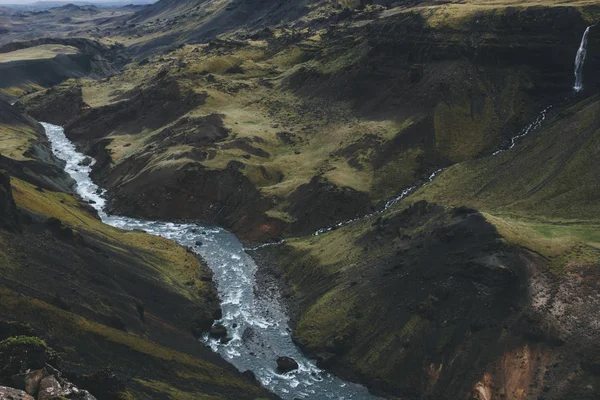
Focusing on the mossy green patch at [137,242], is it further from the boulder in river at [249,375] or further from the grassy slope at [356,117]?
the grassy slope at [356,117]

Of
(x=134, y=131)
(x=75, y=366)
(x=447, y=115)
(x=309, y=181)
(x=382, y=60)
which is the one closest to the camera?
(x=75, y=366)

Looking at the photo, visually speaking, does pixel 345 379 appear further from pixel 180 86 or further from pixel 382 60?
pixel 180 86

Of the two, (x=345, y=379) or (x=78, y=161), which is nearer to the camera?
(x=345, y=379)

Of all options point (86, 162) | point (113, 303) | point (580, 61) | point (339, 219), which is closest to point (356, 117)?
point (339, 219)

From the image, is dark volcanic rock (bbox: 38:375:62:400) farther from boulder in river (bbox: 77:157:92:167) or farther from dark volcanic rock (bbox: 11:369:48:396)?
boulder in river (bbox: 77:157:92:167)

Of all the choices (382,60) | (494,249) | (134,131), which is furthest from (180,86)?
(494,249)

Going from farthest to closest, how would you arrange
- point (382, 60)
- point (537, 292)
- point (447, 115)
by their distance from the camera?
point (382, 60)
point (447, 115)
point (537, 292)
